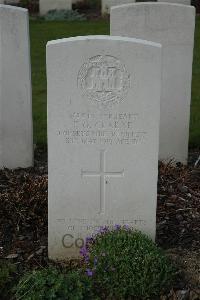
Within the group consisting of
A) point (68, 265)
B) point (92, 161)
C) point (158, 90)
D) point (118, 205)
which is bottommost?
point (68, 265)

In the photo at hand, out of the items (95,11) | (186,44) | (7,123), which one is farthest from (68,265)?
(95,11)

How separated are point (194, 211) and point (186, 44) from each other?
190 centimetres

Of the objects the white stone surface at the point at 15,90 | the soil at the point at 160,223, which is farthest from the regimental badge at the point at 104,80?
the white stone surface at the point at 15,90

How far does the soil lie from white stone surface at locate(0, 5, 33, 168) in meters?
0.35

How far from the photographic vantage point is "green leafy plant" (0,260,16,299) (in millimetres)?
4309

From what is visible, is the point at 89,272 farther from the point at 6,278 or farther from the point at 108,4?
the point at 108,4

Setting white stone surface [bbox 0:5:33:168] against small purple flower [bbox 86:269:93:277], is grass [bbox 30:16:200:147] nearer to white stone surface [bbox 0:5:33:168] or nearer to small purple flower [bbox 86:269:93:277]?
white stone surface [bbox 0:5:33:168]

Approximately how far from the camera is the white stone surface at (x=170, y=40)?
637cm

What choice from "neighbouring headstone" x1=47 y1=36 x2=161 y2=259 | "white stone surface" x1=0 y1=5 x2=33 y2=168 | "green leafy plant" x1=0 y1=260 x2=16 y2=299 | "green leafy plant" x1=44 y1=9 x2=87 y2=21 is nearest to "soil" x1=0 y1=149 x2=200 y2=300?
"green leafy plant" x1=0 y1=260 x2=16 y2=299

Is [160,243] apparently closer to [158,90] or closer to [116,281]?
[116,281]

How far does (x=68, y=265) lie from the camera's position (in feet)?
15.4

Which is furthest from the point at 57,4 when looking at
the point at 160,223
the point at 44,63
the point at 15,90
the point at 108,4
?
the point at 160,223

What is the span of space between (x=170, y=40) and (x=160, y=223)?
84.1 inches

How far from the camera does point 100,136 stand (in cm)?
454
